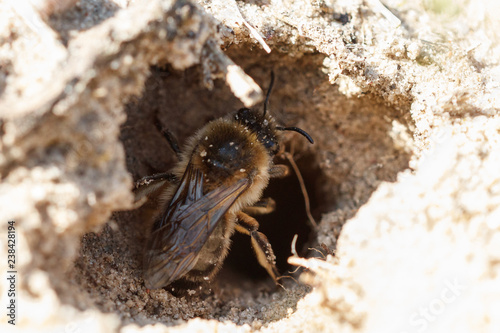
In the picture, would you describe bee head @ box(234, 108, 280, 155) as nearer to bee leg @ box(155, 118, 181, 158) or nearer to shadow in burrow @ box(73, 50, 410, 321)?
shadow in burrow @ box(73, 50, 410, 321)

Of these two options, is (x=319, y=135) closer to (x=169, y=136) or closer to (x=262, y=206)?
(x=262, y=206)

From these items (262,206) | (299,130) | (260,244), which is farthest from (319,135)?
(260,244)

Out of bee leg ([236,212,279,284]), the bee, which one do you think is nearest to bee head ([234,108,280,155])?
the bee

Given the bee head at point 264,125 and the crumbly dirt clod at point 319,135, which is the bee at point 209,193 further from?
the crumbly dirt clod at point 319,135

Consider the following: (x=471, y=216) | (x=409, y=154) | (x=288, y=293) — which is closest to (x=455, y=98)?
(x=409, y=154)

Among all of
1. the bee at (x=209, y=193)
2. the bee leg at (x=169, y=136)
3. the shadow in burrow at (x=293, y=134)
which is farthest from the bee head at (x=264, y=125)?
the bee leg at (x=169, y=136)

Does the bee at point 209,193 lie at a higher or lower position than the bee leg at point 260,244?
higher

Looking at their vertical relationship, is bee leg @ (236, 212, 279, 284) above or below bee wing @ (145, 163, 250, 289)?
below
